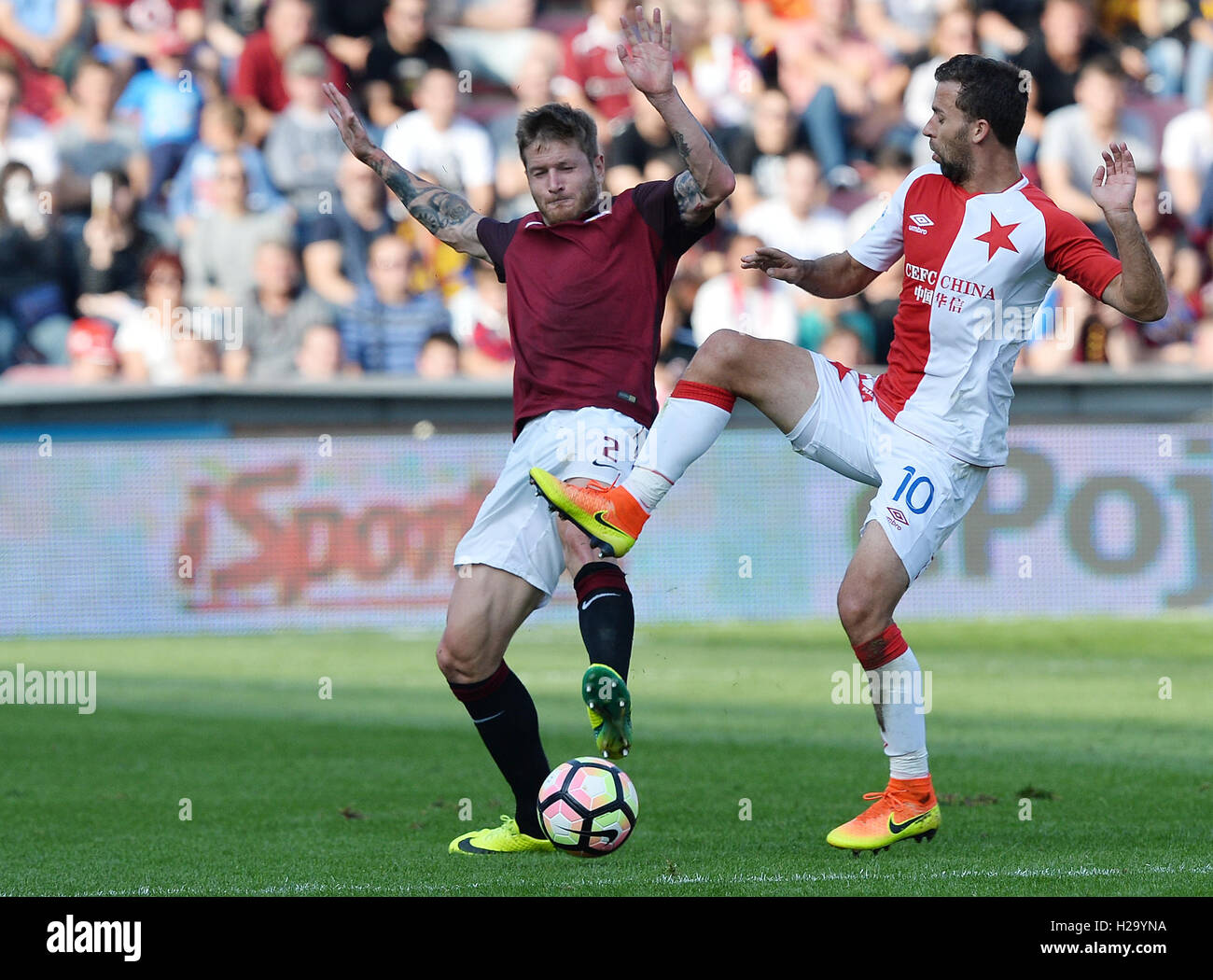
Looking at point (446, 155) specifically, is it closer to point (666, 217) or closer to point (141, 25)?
point (141, 25)

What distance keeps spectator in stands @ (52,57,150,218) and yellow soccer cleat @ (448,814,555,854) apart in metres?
12.1

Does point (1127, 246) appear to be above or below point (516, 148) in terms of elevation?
below

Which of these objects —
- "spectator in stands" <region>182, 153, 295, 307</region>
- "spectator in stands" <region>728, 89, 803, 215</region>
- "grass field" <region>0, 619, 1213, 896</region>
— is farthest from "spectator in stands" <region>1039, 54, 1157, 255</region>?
"spectator in stands" <region>182, 153, 295, 307</region>

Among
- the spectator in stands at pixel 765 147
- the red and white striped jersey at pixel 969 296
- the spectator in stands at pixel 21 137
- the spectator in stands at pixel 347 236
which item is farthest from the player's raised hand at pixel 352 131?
the spectator in stands at pixel 21 137

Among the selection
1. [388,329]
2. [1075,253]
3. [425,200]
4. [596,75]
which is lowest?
[1075,253]

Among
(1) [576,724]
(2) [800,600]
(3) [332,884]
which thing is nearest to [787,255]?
(3) [332,884]

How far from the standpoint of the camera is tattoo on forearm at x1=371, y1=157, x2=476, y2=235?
688cm

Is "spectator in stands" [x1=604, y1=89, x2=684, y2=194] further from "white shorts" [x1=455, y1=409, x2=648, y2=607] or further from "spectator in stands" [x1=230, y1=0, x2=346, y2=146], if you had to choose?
"white shorts" [x1=455, y1=409, x2=648, y2=607]

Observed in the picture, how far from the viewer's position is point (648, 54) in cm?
602

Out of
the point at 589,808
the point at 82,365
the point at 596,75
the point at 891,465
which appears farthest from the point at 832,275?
the point at 596,75

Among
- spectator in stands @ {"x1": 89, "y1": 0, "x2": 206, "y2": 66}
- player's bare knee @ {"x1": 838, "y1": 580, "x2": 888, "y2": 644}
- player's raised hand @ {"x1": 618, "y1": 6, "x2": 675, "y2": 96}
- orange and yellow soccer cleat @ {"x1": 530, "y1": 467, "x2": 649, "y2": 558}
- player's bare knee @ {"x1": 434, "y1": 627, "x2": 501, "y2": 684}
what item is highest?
spectator in stands @ {"x1": 89, "y1": 0, "x2": 206, "y2": 66}

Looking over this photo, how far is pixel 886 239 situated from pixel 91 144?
12898 millimetres

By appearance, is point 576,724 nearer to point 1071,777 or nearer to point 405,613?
point 1071,777
